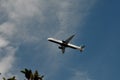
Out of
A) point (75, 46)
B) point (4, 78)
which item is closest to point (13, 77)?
point (4, 78)

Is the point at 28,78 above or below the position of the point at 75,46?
below

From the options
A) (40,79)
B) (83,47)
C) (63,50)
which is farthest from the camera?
(83,47)

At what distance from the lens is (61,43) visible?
9631cm

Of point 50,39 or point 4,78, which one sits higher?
point 50,39

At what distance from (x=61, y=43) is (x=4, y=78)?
51.2m

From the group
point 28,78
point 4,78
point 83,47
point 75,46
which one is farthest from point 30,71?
point 83,47

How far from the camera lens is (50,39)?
9619 centimetres

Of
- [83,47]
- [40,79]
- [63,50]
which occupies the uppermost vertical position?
[83,47]

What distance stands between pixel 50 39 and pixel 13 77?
50547 mm

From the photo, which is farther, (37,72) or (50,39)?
(50,39)

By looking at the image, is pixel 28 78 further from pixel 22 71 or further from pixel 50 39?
pixel 50 39

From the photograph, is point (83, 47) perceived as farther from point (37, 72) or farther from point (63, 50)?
point (37, 72)

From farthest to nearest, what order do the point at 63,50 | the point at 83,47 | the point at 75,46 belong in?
the point at 83,47 < the point at 75,46 < the point at 63,50

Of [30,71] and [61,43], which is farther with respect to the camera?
[61,43]
